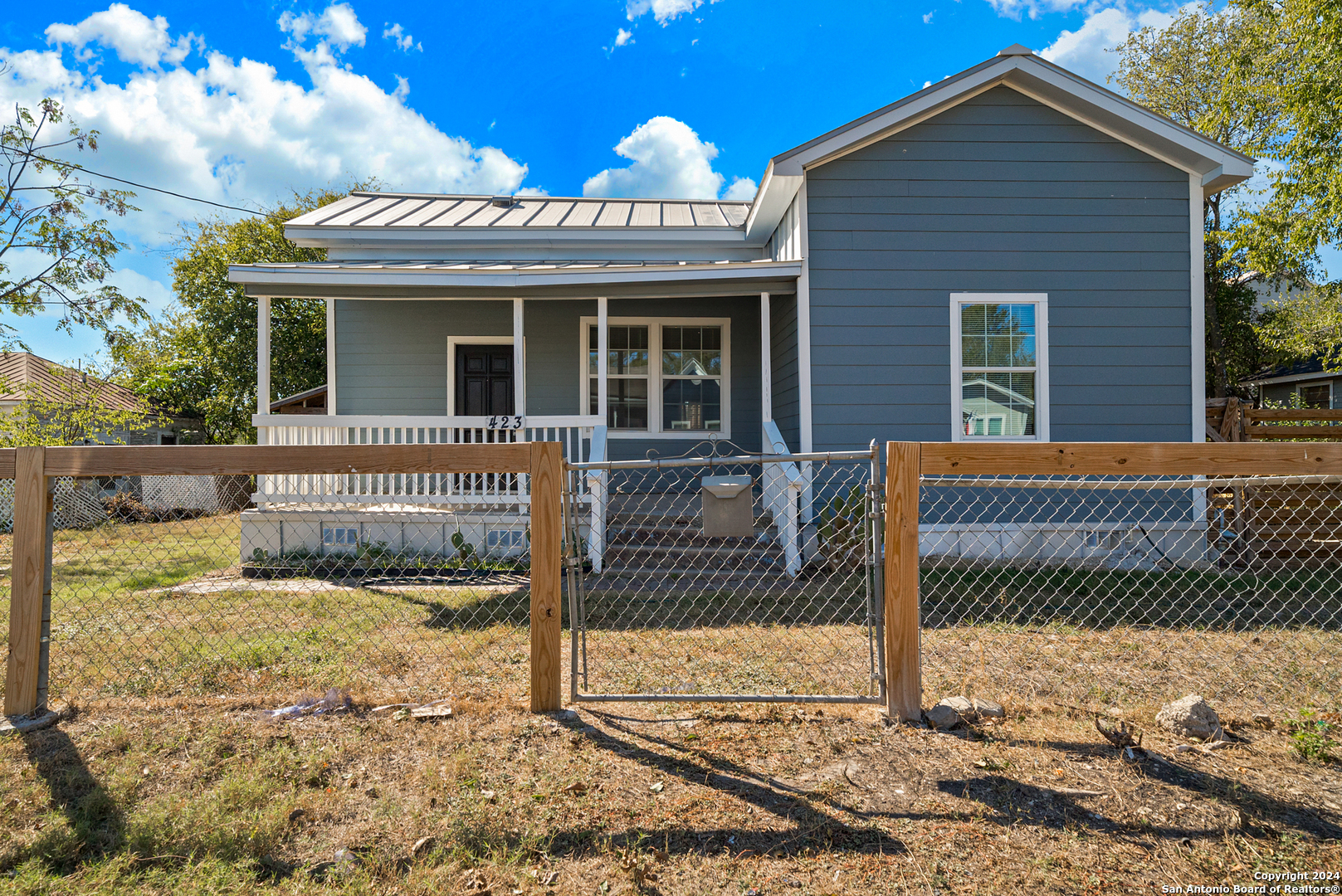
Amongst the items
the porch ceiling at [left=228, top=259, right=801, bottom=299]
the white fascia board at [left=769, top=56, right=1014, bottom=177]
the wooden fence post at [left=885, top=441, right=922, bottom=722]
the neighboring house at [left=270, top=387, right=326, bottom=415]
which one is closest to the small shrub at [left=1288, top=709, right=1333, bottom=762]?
the wooden fence post at [left=885, top=441, right=922, bottom=722]

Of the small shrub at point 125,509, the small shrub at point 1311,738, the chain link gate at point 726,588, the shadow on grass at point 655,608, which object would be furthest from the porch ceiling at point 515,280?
the small shrub at point 125,509

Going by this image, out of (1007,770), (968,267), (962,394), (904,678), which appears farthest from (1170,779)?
(968,267)

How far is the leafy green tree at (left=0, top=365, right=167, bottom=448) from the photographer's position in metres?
10.8

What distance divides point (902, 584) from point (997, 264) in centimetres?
570

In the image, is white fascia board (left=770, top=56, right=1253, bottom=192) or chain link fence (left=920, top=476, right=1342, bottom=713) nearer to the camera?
chain link fence (left=920, top=476, right=1342, bottom=713)

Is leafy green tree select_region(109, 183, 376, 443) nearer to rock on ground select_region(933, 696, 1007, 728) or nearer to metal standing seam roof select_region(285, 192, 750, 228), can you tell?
metal standing seam roof select_region(285, 192, 750, 228)

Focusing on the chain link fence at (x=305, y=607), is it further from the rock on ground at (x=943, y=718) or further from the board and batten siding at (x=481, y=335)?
the board and batten siding at (x=481, y=335)

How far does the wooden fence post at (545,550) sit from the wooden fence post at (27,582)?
228 centimetres

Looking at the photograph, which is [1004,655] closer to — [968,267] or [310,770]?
[310,770]

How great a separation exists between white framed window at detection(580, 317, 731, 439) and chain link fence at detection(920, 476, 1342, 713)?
3306 millimetres

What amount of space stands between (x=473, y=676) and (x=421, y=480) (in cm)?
473

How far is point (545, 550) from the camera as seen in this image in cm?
301

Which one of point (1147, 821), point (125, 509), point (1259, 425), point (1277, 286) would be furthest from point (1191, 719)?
point (1277, 286)

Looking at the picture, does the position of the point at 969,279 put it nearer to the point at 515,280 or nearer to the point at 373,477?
the point at 515,280
